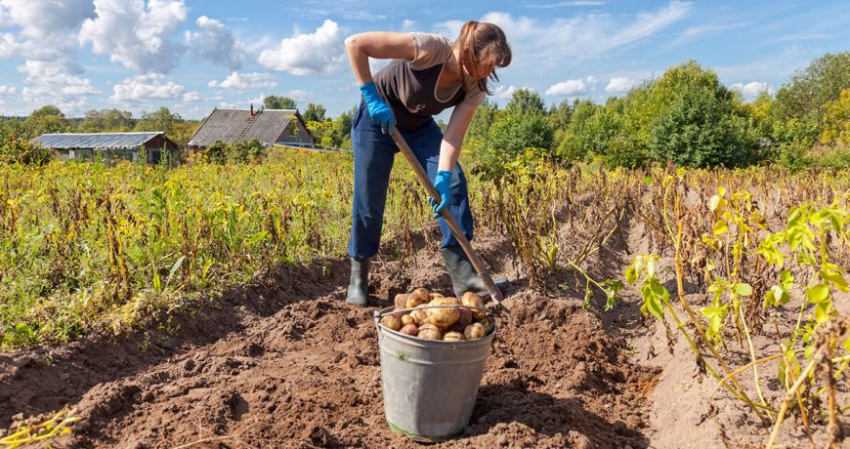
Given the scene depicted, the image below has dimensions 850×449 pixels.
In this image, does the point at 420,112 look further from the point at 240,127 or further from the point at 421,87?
the point at 240,127

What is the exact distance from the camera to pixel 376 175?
324 cm

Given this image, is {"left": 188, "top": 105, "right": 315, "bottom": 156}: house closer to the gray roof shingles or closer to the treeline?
the gray roof shingles

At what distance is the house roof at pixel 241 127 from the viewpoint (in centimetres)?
4084

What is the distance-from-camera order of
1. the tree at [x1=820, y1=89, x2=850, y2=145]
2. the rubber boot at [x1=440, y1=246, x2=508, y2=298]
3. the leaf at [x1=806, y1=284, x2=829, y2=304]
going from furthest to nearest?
the tree at [x1=820, y1=89, x2=850, y2=145] → the rubber boot at [x1=440, y1=246, x2=508, y2=298] → the leaf at [x1=806, y1=284, x2=829, y2=304]

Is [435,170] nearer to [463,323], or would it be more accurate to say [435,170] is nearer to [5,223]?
[463,323]

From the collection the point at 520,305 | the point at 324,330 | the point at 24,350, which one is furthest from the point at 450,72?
the point at 24,350

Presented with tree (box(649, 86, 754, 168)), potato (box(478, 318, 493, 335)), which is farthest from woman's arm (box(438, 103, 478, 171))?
tree (box(649, 86, 754, 168))

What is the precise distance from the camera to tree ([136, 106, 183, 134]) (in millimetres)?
71312

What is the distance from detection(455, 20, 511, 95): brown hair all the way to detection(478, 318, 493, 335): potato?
1250 mm

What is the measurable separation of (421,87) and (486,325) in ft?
4.85

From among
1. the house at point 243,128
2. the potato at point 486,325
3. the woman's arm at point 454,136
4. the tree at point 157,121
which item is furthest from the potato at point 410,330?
the tree at point 157,121

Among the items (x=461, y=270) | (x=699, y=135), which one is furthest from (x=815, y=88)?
(x=461, y=270)

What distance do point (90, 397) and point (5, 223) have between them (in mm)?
1946

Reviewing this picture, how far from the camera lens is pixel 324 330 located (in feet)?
9.92
